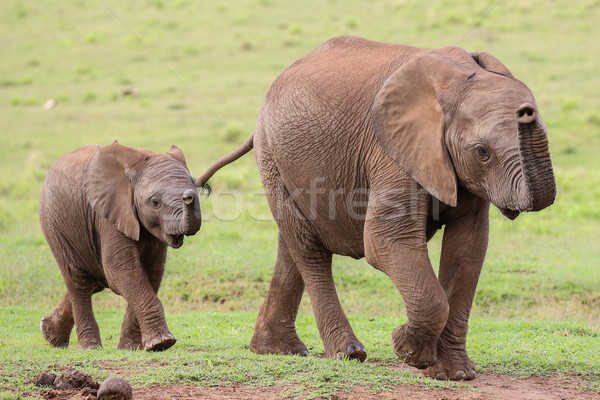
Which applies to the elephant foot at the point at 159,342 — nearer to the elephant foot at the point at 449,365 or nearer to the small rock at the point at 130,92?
the elephant foot at the point at 449,365

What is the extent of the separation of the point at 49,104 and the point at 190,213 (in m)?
17.2

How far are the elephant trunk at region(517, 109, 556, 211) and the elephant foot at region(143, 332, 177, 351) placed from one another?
3.30 metres

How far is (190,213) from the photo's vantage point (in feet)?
24.6

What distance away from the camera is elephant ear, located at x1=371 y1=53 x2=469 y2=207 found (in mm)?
6035

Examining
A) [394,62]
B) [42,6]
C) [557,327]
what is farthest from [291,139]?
[42,6]

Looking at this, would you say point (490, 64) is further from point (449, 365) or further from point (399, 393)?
Answer: point (399, 393)

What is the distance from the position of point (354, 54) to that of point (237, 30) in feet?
74.9

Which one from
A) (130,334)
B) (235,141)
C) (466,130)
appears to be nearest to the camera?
(466,130)

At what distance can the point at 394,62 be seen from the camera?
669cm

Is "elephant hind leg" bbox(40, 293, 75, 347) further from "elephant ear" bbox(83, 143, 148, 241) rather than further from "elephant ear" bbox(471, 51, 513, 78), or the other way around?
"elephant ear" bbox(471, 51, 513, 78)

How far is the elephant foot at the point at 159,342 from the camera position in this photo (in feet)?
24.6

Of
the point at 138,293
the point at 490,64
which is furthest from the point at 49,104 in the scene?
the point at 490,64

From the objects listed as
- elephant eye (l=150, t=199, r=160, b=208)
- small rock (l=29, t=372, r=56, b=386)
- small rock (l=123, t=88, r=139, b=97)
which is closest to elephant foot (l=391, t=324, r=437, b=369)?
small rock (l=29, t=372, r=56, b=386)

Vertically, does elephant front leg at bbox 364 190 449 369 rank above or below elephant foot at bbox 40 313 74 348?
above
